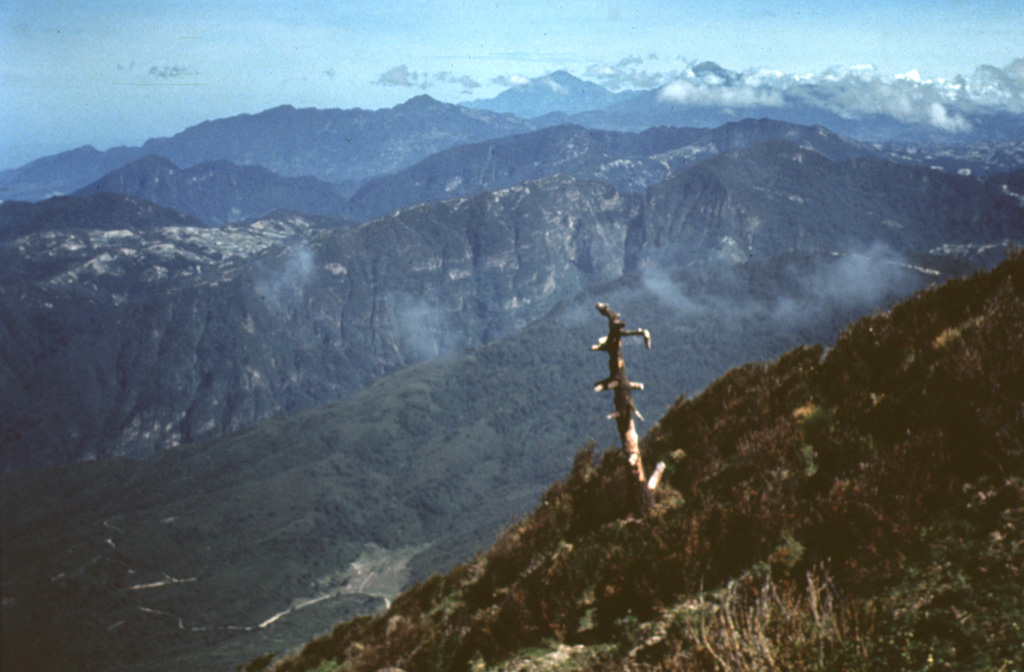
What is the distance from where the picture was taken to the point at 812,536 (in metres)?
9.14

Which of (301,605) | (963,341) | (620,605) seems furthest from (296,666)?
(301,605)

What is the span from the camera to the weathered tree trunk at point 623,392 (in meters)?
10.8

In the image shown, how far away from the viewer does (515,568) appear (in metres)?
15.6

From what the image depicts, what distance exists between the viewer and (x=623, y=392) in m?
11.4

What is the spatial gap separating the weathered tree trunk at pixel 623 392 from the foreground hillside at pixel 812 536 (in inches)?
24.0

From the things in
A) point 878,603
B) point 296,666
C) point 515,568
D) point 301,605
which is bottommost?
point 301,605

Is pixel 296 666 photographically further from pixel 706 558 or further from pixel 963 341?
pixel 963 341

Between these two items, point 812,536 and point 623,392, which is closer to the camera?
point 812,536

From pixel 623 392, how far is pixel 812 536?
3.97 metres

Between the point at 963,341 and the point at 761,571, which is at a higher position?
the point at 963,341

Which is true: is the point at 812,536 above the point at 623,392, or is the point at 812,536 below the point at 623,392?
below

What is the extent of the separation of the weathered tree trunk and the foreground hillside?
610 millimetres

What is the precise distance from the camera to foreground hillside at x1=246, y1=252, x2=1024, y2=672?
6.36 metres

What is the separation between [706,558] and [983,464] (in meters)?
4.41
